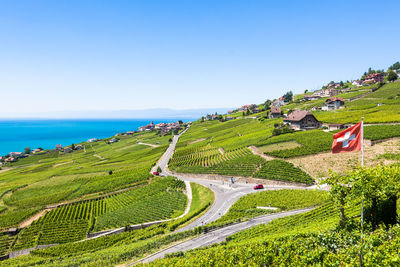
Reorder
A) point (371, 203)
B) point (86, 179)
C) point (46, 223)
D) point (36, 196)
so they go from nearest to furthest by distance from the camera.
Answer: point (371, 203) < point (46, 223) < point (36, 196) < point (86, 179)

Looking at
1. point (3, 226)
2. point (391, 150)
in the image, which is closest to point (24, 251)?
point (3, 226)

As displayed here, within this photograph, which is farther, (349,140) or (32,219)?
(32,219)

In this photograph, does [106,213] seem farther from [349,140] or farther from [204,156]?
[349,140]

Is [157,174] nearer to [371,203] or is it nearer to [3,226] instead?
[3,226]

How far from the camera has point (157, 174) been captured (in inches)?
3346

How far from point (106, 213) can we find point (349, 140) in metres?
60.9

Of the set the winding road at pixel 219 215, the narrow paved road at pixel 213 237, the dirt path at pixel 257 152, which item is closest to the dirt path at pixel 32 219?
the winding road at pixel 219 215

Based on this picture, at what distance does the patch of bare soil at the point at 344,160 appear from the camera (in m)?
50.9

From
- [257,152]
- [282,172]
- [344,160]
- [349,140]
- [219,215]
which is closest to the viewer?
[349,140]

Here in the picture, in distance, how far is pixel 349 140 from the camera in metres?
20.9

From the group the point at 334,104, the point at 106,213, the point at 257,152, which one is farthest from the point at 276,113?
the point at 106,213

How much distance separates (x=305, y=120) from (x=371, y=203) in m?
79.0

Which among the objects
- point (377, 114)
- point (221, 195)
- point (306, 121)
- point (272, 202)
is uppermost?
point (377, 114)

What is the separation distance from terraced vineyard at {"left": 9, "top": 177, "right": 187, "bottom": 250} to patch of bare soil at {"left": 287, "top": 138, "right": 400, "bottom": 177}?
1453 inches
